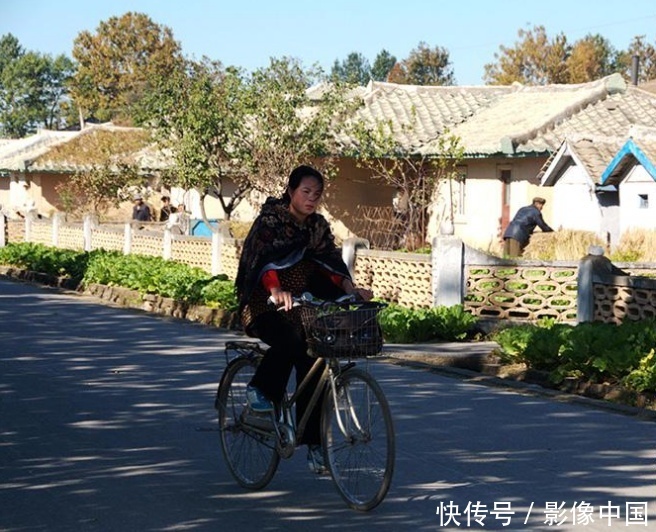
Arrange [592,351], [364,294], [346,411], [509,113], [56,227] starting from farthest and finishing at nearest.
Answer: [509,113] < [56,227] < [592,351] < [364,294] < [346,411]

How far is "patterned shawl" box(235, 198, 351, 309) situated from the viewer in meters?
7.48

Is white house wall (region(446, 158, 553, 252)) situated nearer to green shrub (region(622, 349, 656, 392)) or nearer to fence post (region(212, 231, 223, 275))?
fence post (region(212, 231, 223, 275))

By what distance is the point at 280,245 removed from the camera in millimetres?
7516

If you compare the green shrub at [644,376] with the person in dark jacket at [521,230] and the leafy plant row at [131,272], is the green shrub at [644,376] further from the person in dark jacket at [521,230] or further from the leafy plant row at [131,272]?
the person in dark jacket at [521,230]

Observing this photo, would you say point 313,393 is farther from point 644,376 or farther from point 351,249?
point 351,249

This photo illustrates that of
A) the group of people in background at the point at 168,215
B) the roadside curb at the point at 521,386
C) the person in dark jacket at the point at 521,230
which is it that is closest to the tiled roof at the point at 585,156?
the person in dark jacket at the point at 521,230

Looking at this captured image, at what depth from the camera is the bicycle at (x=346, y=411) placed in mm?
6820

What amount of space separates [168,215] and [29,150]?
18.8 metres

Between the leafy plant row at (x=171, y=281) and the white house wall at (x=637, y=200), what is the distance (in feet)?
28.3

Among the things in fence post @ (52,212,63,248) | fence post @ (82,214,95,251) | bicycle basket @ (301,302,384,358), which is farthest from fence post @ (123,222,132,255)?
bicycle basket @ (301,302,384,358)

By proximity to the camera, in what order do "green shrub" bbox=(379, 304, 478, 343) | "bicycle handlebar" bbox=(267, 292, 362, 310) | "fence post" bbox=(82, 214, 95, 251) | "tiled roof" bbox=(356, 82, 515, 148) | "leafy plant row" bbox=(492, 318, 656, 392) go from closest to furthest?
"bicycle handlebar" bbox=(267, 292, 362, 310), "leafy plant row" bbox=(492, 318, 656, 392), "green shrub" bbox=(379, 304, 478, 343), "fence post" bbox=(82, 214, 95, 251), "tiled roof" bbox=(356, 82, 515, 148)

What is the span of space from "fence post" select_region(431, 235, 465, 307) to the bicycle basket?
10625 millimetres

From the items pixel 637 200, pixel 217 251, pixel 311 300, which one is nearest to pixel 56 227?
pixel 217 251

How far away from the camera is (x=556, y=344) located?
12.7 metres
